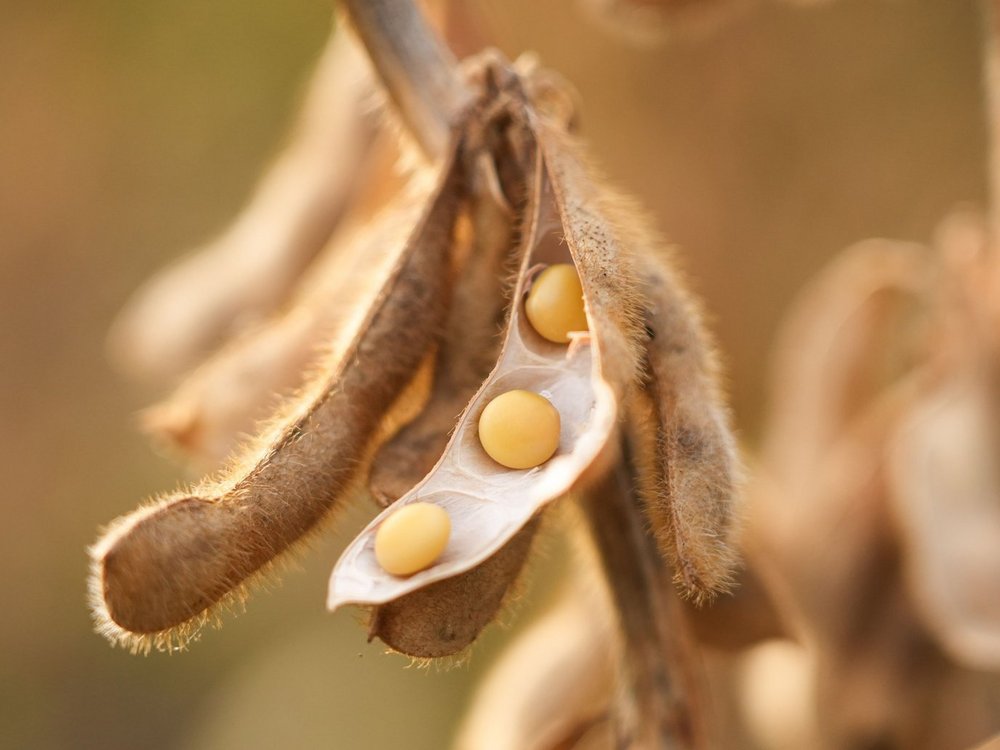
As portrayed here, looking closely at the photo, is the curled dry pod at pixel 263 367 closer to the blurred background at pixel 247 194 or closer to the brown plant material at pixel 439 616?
the brown plant material at pixel 439 616

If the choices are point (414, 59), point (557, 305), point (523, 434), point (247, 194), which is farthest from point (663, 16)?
point (247, 194)

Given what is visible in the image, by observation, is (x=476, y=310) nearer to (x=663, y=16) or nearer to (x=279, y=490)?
(x=279, y=490)

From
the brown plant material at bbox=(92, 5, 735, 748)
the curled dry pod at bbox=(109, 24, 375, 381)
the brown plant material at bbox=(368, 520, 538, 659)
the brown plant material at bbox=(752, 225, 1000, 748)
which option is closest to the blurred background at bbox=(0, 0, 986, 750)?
the brown plant material at bbox=(752, 225, 1000, 748)

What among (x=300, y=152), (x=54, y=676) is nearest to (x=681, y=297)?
(x=300, y=152)

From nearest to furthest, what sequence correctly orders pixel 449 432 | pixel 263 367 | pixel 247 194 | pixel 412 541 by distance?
pixel 412 541, pixel 449 432, pixel 263 367, pixel 247 194

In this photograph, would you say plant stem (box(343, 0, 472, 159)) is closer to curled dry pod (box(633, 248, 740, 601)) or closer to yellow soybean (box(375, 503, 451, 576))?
curled dry pod (box(633, 248, 740, 601))

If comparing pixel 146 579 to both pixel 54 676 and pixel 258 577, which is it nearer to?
pixel 258 577
